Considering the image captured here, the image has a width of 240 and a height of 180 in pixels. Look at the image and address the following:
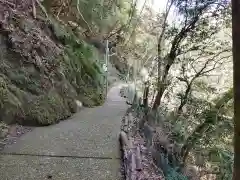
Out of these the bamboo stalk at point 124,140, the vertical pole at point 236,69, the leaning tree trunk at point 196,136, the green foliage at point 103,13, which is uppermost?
the green foliage at point 103,13

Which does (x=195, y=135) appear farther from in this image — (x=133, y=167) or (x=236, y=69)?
(x=236, y=69)

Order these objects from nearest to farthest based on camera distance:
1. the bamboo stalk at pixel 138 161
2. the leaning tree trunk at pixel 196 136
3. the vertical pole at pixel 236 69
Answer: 1. the vertical pole at pixel 236 69
2. the bamboo stalk at pixel 138 161
3. the leaning tree trunk at pixel 196 136

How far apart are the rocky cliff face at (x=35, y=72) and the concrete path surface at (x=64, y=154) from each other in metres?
0.62

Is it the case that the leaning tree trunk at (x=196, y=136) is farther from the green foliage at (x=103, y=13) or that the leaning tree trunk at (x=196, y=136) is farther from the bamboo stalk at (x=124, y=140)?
the green foliage at (x=103, y=13)

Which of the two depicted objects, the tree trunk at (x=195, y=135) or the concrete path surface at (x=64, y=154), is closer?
the concrete path surface at (x=64, y=154)

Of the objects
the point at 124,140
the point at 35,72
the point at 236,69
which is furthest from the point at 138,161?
the point at 35,72

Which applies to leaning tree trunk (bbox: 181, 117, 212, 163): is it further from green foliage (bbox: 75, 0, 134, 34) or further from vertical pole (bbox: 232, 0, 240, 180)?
green foliage (bbox: 75, 0, 134, 34)

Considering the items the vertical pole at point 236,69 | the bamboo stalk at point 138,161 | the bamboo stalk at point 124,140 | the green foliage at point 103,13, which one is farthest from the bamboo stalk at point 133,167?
the green foliage at point 103,13

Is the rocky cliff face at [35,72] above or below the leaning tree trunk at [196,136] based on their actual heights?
above

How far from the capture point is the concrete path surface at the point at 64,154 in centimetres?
441

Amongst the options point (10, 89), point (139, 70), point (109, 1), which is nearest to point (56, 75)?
point (10, 89)

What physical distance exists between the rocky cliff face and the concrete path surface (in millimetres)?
615

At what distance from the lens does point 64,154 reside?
5.12 metres

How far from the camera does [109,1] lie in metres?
15.5
